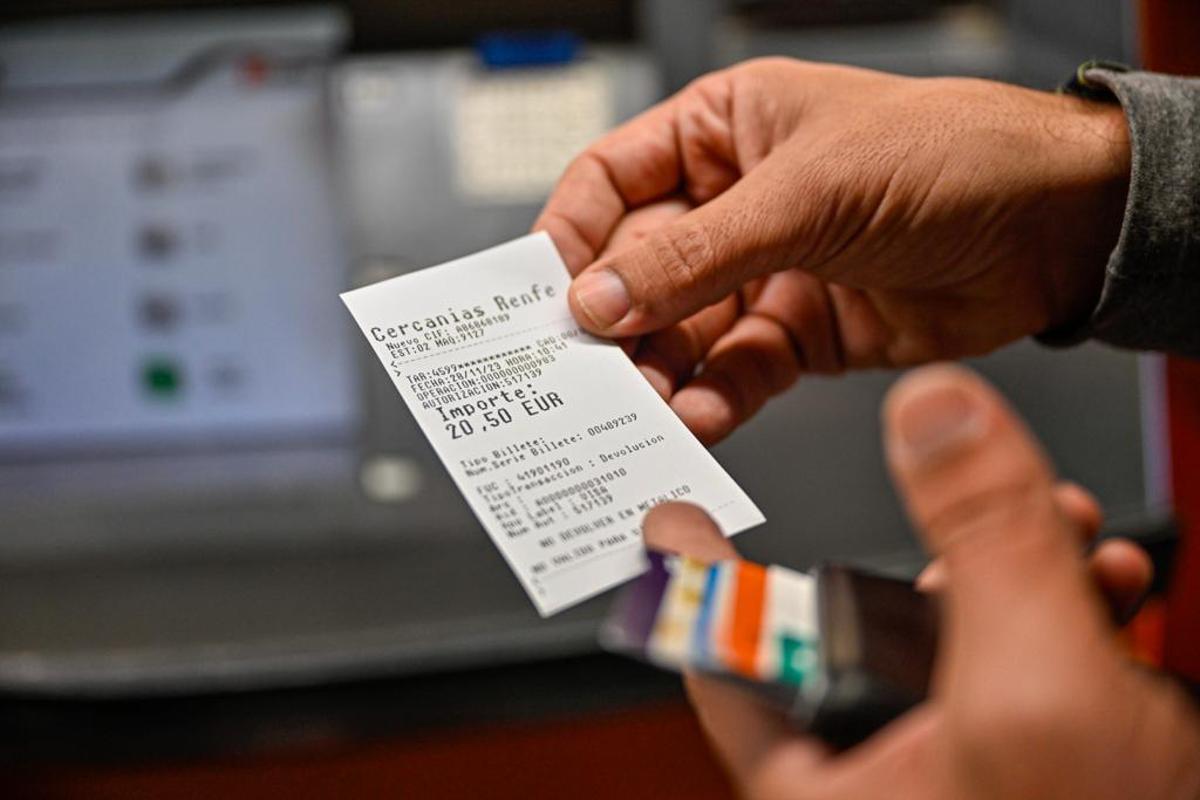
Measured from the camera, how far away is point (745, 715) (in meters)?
0.51

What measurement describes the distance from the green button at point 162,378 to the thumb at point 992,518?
1281 millimetres

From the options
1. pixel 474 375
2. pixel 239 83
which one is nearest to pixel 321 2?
pixel 239 83

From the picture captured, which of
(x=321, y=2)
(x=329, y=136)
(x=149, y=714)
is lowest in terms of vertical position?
(x=149, y=714)

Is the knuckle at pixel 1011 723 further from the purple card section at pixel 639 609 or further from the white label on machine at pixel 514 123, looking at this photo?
the white label on machine at pixel 514 123

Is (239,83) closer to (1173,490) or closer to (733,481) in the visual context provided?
(733,481)

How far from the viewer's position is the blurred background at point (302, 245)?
4.71 ft

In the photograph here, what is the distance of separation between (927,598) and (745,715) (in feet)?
0.36

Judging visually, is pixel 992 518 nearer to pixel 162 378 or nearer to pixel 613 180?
pixel 613 180

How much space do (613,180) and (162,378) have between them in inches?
32.3

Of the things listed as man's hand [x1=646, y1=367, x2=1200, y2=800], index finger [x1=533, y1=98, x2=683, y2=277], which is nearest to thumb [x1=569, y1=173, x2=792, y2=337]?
index finger [x1=533, y1=98, x2=683, y2=277]

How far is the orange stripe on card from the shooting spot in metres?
0.48

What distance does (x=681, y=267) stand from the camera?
777 mm

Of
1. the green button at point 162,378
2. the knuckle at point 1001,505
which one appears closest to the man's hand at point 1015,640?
the knuckle at point 1001,505

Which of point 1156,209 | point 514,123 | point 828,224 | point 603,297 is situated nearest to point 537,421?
point 603,297
